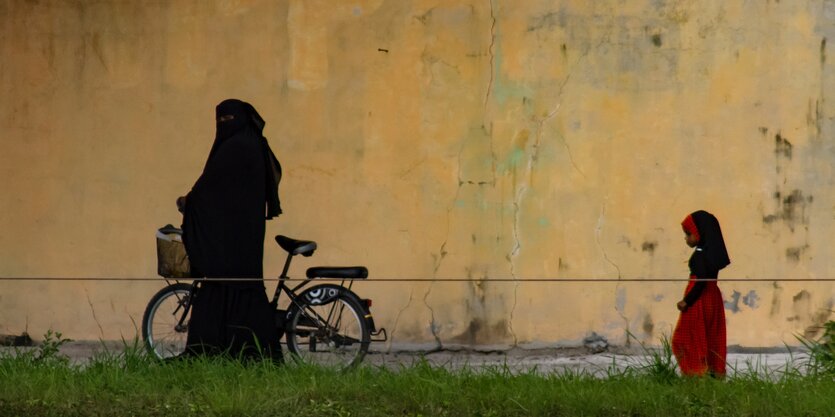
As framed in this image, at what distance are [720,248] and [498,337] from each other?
216 cm

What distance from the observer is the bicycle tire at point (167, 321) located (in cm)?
861

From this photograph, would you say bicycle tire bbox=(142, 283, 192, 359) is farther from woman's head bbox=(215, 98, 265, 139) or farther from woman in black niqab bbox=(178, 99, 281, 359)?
woman's head bbox=(215, 98, 265, 139)

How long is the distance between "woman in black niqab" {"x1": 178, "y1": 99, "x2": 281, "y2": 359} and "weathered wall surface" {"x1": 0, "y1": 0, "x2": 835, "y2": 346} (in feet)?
5.71

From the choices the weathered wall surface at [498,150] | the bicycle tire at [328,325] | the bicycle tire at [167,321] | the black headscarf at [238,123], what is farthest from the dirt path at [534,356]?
the black headscarf at [238,123]

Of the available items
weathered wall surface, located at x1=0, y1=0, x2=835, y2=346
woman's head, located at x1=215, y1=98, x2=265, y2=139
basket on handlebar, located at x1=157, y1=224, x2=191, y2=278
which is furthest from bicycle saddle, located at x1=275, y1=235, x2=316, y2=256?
weathered wall surface, located at x1=0, y1=0, x2=835, y2=346

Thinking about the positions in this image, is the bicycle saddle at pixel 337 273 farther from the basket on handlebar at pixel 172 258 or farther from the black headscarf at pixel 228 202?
the basket on handlebar at pixel 172 258

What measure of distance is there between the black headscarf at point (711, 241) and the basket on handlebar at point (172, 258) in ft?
9.71

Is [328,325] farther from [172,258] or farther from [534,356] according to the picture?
[534,356]

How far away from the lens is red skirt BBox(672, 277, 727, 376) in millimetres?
8078

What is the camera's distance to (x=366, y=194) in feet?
32.6

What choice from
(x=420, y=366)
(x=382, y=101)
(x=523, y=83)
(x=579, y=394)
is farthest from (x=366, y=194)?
(x=579, y=394)

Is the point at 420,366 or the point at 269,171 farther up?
the point at 269,171

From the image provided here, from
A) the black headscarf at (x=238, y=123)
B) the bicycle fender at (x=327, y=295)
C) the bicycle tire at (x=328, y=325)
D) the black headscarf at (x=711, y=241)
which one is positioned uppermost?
the black headscarf at (x=238, y=123)

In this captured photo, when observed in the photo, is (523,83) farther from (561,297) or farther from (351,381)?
(351,381)
